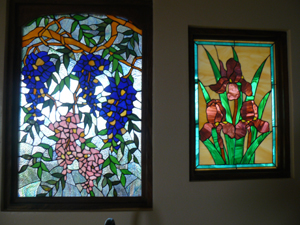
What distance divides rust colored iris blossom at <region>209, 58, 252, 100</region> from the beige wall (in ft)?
0.89

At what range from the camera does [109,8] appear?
5.63 feet

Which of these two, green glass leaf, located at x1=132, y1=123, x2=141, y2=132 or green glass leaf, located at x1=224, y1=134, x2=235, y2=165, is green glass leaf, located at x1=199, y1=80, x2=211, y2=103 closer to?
green glass leaf, located at x1=224, y1=134, x2=235, y2=165

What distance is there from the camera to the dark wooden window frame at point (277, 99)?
1688 mm

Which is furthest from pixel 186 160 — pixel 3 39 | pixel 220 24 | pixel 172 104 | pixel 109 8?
pixel 3 39

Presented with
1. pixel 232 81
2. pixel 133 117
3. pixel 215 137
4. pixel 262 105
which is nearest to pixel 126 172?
pixel 133 117

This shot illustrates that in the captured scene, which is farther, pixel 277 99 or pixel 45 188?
pixel 277 99

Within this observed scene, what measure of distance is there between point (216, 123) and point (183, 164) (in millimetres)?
404

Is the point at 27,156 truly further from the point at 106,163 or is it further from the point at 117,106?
the point at 117,106

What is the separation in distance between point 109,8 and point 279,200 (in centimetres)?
191

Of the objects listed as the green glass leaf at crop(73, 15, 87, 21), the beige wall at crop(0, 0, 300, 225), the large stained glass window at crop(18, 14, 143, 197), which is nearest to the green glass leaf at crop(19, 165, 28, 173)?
the large stained glass window at crop(18, 14, 143, 197)

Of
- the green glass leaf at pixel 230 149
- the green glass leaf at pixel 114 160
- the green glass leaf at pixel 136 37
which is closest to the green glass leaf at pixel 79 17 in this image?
the green glass leaf at pixel 136 37

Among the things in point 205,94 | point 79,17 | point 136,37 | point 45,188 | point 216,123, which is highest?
point 79,17

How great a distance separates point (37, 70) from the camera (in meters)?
1.69

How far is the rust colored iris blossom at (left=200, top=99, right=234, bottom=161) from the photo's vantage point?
67.5 inches
